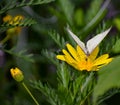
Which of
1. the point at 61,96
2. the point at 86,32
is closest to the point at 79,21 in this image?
the point at 86,32

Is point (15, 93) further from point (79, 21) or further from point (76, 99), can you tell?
point (76, 99)

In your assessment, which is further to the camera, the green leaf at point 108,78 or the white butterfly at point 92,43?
the green leaf at point 108,78

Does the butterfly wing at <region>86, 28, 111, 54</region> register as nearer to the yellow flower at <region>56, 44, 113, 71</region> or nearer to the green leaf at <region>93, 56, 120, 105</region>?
the yellow flower at <region>56, 44, 113, 71</region>

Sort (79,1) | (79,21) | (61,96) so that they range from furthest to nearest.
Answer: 1. (79,1)
2. (79,21)
3. (61,96)

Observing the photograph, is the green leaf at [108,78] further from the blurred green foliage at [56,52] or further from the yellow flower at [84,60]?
the yellow flower at [84,60]

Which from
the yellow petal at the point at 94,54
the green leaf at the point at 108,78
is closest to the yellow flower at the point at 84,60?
the yellow petal at the point at 94,54

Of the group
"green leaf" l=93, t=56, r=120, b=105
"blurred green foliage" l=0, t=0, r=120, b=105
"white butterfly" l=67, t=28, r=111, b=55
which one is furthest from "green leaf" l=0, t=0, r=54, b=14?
"green leaf" l=93, t=56, r=120, b=105

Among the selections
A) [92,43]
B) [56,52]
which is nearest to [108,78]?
[56,52]
